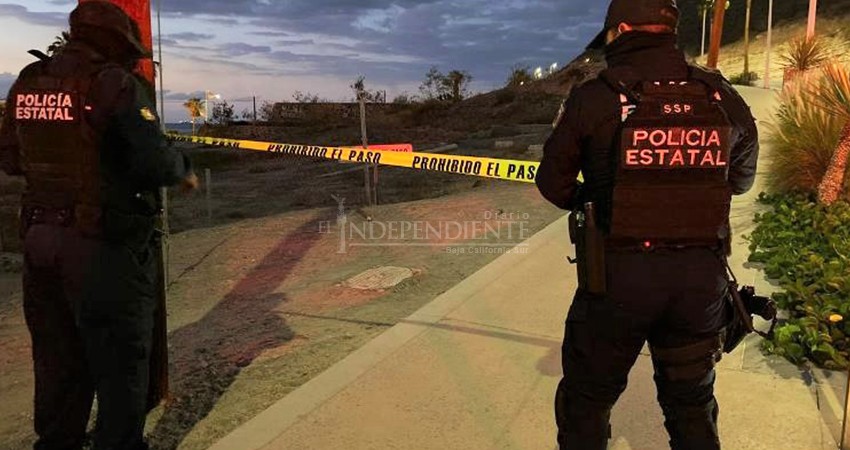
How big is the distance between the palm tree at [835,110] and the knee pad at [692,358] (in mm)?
5369

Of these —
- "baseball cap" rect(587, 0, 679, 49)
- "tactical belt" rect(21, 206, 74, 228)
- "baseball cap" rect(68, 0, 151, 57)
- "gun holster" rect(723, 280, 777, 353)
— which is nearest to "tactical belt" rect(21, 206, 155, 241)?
"tactical belt" rect(21, 206, 74, 228)

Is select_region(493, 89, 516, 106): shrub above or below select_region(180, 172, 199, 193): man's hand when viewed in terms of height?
above

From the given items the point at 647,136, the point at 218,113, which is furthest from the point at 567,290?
the point at 218,113

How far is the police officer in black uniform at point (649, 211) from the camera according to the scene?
211cm

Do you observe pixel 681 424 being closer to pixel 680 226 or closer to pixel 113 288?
pixel 680 226

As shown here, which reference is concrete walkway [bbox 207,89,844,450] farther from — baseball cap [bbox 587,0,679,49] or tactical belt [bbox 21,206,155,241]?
baseball cap [bbox 587,0,679,49]

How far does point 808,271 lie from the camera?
15.8 ft

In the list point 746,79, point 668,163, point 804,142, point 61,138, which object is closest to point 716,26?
point 804,142

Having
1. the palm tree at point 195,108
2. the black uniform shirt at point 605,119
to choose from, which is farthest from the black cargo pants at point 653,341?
the palm tree at point 195,108

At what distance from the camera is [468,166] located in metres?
5.65

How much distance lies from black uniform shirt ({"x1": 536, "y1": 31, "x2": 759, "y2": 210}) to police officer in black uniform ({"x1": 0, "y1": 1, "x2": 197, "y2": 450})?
139 centimetres

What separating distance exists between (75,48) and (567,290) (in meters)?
3.78

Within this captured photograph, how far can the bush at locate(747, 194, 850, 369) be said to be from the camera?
12.3ft

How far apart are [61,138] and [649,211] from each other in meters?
1.99
